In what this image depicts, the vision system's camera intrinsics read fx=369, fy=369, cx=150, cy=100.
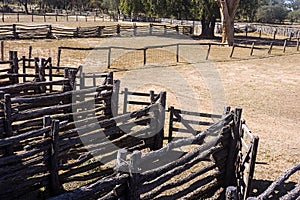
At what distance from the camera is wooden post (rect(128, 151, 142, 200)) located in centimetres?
442

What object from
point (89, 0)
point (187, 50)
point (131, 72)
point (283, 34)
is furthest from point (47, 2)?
point (131, 72)

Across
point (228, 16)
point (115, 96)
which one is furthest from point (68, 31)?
point (115, 96)

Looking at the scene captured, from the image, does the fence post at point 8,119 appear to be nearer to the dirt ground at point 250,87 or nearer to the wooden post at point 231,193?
the wooden post at point 231,193

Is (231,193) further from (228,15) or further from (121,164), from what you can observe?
(228,15)

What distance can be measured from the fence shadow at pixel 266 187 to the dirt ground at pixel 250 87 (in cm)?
2

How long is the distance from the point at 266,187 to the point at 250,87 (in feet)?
31.6

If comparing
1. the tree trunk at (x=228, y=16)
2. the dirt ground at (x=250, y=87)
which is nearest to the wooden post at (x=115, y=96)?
the dirt ground at (x=250, y=87)

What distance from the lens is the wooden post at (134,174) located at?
4422 millimetres

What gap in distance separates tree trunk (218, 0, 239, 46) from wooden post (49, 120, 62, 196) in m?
26.7

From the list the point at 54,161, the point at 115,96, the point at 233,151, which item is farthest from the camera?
the point at 115,96

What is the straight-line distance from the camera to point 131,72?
1798 centimetres

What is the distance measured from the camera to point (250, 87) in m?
16.3

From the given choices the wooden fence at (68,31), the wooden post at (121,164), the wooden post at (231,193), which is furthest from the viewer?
the wooden fence at (68,31)

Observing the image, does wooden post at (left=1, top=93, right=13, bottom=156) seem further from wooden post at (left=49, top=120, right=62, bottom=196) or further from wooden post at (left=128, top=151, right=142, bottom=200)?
wooden post at (left=128, top=151, right=142, bottom=200)
